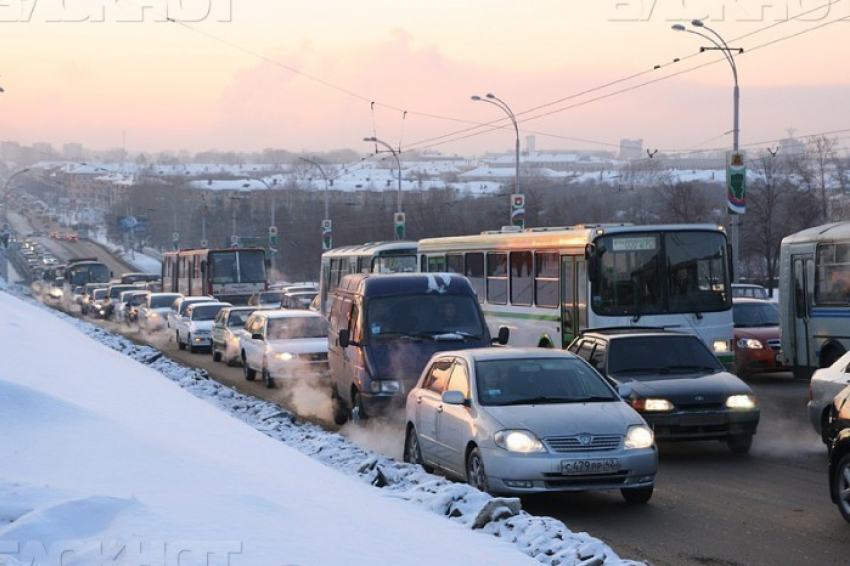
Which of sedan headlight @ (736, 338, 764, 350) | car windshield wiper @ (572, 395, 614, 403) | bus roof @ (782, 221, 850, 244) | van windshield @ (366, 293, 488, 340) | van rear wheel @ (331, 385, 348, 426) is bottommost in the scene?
van rear wheel @ (331, 385, 348, 426)

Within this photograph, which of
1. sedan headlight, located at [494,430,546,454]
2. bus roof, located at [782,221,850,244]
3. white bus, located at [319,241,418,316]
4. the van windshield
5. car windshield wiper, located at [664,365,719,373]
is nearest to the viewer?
sedan headlight, located at [494,430,546,454]

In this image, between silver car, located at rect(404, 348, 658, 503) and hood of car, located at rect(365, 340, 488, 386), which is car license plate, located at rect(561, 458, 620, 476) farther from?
hood of car, located at rect(365, 340, 488, 386)

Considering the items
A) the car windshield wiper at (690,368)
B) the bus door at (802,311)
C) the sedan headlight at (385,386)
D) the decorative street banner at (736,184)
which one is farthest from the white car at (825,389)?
the decorative street banner at (736,184)

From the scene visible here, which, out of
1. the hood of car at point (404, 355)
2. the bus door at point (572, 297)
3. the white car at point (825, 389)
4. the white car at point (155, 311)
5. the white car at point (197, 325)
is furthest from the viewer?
the white car at point (155, 311)

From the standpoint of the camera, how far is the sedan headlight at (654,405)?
14617mm

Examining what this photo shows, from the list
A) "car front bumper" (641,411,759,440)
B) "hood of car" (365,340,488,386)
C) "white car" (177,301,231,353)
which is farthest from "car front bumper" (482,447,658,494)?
"white car" (177,301,231,353)

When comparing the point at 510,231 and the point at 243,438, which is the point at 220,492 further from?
the point at 510,231

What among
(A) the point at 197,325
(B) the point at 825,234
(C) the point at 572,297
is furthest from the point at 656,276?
(A) the point at 197,325

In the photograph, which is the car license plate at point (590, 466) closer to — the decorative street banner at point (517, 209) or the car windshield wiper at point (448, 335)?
the car windshield wiper at point (448, 335)

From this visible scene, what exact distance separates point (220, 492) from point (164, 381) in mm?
12895

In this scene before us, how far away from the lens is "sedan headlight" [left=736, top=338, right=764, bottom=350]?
26.0 m

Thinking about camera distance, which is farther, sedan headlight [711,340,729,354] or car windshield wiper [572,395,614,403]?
sedan headlight [711,340,729,354]

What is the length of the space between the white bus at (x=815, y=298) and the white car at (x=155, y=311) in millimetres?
27465

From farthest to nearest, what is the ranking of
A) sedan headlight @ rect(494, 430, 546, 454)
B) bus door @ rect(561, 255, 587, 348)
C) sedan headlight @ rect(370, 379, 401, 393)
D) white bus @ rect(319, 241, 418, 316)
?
white bus @ rect(319, 241, 418, 316) → bus door @ rect(561, 255, 587, 348) → sedan headlight @ rect(370, 379, 401, 393) → sedan headlight @ rect(494, 430, 546, 454)
